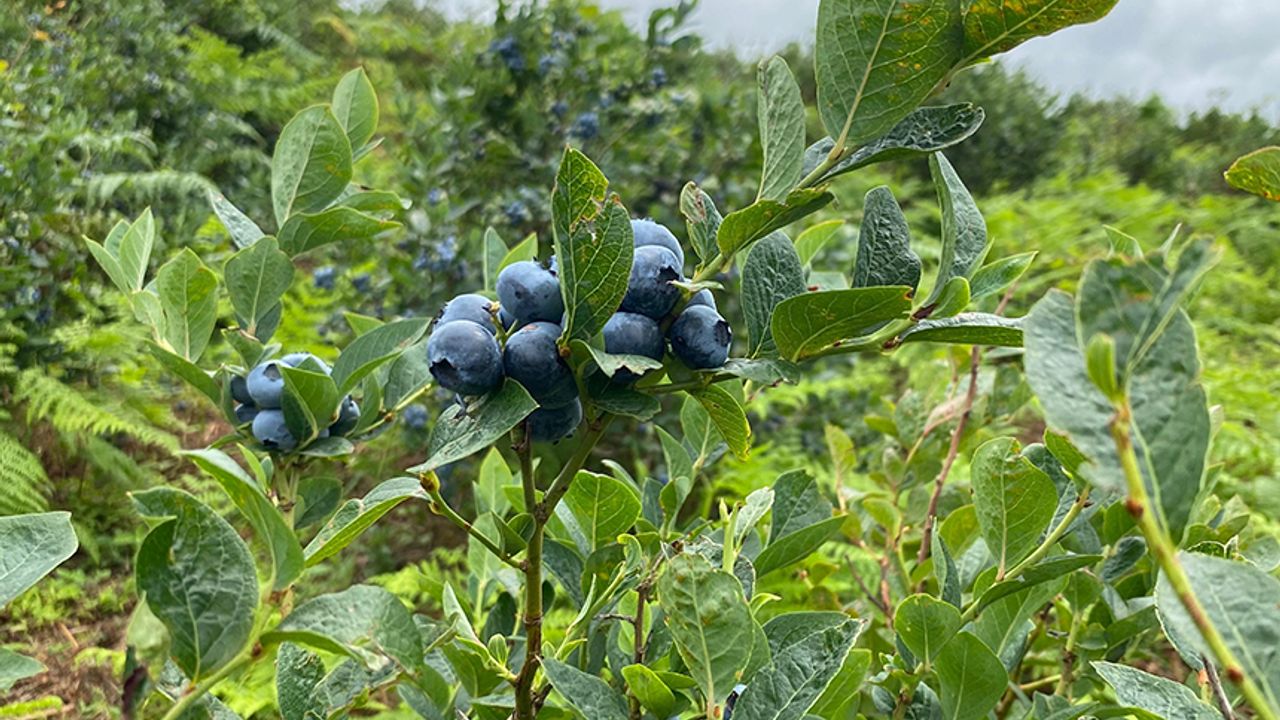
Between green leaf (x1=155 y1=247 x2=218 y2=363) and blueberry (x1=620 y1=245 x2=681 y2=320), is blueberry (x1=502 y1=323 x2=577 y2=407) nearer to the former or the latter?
blueberry (x1=620 y1=245 x2=681 y2=320)

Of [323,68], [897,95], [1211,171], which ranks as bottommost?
[1211,171]

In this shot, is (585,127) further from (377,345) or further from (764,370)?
(764,370)

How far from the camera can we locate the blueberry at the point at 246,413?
0.53m

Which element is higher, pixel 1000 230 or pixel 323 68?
pixel 323 68

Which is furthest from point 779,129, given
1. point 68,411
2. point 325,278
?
point 68,411

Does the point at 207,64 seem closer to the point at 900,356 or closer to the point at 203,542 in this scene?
the point at 900,356

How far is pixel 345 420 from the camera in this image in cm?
55

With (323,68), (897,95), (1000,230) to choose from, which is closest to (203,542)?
(897,95)

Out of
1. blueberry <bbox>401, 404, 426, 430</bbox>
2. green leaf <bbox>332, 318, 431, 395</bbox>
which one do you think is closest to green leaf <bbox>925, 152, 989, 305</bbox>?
green leaf <bbox>332, 318, 431, 395</bbox>

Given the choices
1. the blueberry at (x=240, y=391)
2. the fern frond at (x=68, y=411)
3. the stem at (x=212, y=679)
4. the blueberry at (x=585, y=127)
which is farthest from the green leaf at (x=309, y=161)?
the fern frond at (x=68, y=411)

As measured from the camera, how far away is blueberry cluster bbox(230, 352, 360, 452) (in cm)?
50

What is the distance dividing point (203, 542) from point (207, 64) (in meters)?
5.39

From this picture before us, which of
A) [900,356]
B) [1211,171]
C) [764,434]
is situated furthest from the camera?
[1211,171]

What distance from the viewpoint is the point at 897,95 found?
0.35 meters
